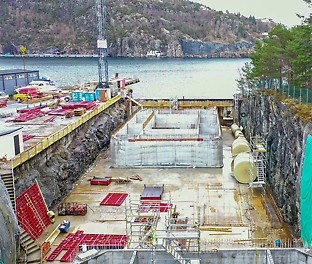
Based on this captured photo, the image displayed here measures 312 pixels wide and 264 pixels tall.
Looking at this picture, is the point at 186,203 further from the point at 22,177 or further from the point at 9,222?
the point at 9,222

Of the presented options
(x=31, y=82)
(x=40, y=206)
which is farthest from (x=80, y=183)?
(x=31, y=82)

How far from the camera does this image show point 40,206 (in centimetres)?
2877

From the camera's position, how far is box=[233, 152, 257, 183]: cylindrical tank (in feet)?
112

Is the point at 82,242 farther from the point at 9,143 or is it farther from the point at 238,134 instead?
the point at 238,134

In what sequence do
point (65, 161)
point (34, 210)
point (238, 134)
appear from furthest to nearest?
point (238, 134)
point (65, 161)
point (34, 210)

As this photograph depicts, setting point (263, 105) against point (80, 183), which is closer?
point (80, 183)

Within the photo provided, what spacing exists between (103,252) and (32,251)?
4.58 meters

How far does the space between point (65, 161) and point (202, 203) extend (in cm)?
1173

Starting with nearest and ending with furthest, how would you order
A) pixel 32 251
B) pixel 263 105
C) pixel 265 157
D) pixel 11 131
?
1. pixel 32 251
2. pixel 11 131
3. pixel 265 157
4. pixel 263 105

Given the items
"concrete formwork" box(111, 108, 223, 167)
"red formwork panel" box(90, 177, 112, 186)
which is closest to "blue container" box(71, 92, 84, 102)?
"concrete formwork" box(111, 108, 223, 167)

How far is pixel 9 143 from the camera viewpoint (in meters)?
27.9

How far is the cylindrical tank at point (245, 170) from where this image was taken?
3425cm

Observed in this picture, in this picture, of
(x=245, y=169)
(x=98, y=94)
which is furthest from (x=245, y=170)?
(x=98, y=94)

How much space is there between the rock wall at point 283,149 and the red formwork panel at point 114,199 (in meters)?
11.2
